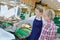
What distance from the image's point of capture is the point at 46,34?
2580 millimetres

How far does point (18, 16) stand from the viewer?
3172 millimetres

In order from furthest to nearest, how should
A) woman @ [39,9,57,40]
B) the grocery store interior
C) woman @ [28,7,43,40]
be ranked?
the grocery store interior < woman @ [28,7,43,40] < woman @ [39,9,57,40]

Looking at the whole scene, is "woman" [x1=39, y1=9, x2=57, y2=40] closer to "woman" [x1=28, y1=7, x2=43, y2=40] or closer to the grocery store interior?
"woman" [x1=28, y1=7, x2=43, y2=40]

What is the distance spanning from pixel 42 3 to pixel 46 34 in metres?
0.67

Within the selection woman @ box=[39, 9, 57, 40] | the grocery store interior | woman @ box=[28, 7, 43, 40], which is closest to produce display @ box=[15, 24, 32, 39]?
the grocery store interior

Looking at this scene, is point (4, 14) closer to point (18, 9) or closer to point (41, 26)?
point (18, 9)

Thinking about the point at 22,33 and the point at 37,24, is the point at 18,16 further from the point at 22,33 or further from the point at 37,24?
the point at 37,24

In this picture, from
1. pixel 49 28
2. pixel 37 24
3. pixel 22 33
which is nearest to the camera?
pixel 49 28

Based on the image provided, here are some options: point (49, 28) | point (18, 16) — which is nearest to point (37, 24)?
point (49, 28)

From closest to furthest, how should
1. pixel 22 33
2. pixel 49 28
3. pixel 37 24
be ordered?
pixel 49 28 → pixel 37 24 → pixel 22 33

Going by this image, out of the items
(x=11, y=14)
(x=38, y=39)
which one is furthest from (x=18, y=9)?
(x=38, y=39)

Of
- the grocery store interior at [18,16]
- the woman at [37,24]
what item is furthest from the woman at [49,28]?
the grocery store interior at [18,16]

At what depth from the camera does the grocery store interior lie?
10.00ft

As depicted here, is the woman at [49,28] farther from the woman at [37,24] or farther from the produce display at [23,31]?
the produce display at [23,31]
